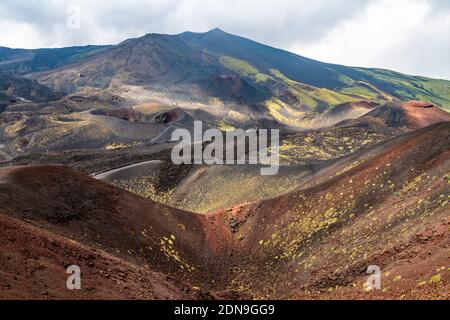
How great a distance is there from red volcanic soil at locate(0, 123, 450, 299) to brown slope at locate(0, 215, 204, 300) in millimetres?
81

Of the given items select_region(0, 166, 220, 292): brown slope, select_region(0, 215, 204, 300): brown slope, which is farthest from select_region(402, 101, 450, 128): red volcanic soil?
select_region(0, 215, 204, 300): brown slope

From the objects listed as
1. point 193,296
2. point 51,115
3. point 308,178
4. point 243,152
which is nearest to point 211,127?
point 51,115

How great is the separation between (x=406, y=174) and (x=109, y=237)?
20456 millimetres

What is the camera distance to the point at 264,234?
34.7 m

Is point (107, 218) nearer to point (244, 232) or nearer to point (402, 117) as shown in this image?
point (244, 232)

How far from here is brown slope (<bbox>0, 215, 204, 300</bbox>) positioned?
1625cm

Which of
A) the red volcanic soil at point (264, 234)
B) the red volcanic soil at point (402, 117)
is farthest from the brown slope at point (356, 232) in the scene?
the red volcanic soil at point (402, 117)

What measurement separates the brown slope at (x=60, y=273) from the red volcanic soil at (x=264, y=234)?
81 mm

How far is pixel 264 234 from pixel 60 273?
19.0m

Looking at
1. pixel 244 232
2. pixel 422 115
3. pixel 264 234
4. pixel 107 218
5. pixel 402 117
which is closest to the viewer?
pixel 107 218

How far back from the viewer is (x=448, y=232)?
2106 cm

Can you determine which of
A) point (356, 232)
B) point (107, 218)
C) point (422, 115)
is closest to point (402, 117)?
point (422, 115)

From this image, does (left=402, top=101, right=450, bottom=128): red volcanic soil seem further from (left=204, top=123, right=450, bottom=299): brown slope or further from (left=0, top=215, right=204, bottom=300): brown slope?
(left=0, top=215, right=204, bottom=300): brown slope
